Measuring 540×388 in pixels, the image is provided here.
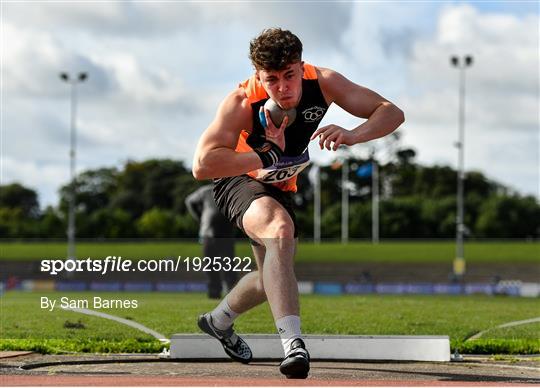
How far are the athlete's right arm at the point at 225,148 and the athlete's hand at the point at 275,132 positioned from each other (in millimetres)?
207

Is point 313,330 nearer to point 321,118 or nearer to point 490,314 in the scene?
point 490,314

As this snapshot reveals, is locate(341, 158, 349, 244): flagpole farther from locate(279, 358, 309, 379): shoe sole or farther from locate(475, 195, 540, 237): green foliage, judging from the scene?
locate(279, 358, 309, 379): shoe sole

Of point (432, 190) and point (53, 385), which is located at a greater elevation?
point (432, 190)

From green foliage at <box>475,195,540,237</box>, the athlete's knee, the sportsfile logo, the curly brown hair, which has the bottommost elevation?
the athlete's knee

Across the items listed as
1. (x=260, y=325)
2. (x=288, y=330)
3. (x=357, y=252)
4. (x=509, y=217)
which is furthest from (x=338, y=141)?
(x=509, y=217)

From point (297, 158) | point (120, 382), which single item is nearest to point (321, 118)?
point (297, 158)

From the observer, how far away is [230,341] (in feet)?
23.2

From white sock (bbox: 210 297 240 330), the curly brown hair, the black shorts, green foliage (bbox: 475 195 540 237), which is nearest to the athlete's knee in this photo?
the black shorts

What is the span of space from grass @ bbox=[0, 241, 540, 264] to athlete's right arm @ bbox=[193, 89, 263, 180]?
5065 centimetres

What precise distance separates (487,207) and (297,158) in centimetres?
7481

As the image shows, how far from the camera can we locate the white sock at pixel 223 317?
7.00m

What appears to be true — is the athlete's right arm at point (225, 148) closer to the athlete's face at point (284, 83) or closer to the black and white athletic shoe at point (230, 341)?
the athlete's face at point (284, 83)

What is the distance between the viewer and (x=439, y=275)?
180 ft

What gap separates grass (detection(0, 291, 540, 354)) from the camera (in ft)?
27.7
